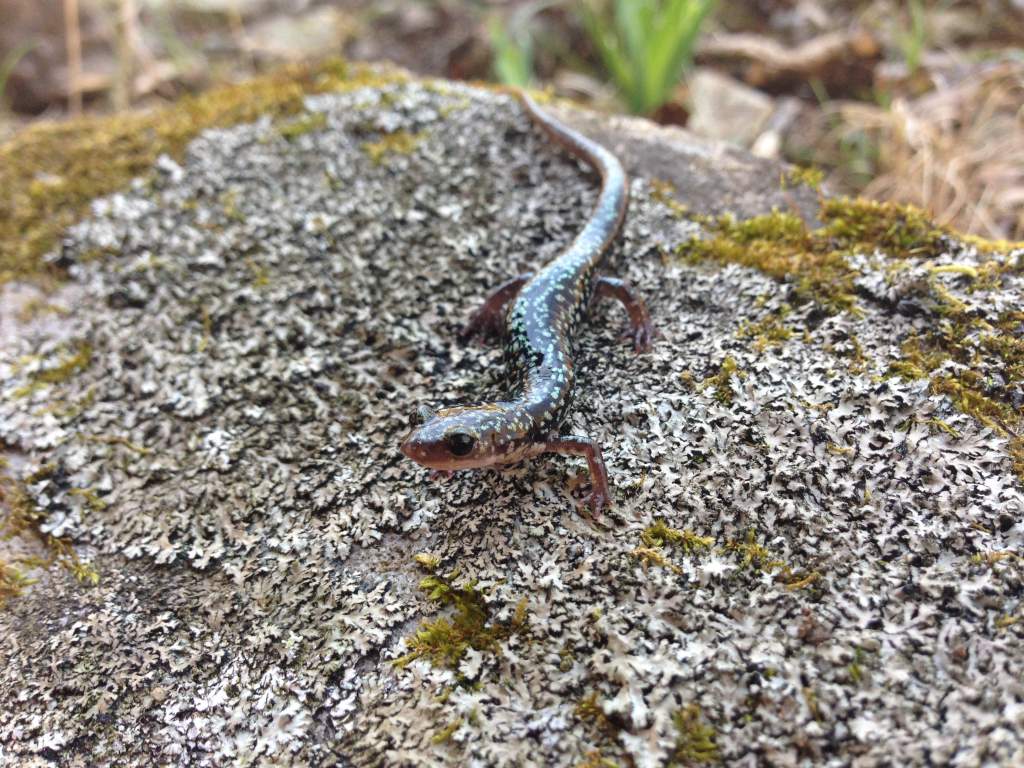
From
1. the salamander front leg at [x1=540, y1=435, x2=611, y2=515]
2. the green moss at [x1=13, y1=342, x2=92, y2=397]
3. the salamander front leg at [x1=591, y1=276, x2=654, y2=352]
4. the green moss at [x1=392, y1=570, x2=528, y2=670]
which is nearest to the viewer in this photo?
the green moss at [x1=392, y1=570, x2=528, y2=670]

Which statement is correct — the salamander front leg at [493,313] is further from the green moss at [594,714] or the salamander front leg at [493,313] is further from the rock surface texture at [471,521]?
the green moss at [594,714]

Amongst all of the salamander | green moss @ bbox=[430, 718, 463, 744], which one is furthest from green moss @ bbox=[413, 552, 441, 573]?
green moss @ bbox=[430, 718, 463, 744]

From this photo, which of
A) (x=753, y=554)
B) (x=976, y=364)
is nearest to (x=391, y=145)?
(x=753, y=554)

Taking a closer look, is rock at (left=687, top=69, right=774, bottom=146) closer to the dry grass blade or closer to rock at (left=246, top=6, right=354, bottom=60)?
the dry grass blade

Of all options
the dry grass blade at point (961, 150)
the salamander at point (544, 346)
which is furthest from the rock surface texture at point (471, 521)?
the dry grass blade at point (961, 150)

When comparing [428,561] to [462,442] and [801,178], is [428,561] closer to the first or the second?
[462,442]

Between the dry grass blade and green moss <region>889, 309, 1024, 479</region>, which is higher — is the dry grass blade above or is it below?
above
